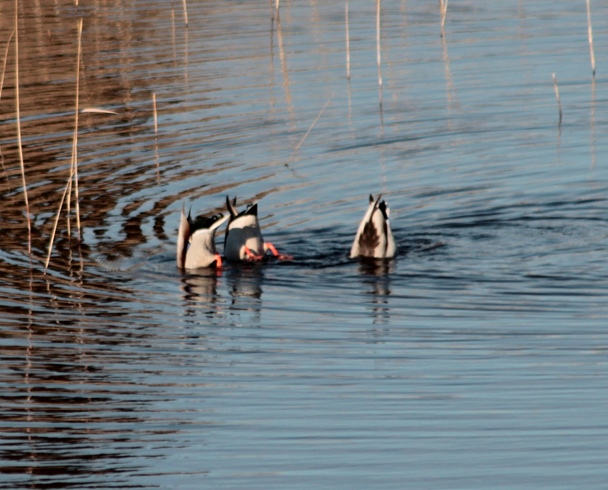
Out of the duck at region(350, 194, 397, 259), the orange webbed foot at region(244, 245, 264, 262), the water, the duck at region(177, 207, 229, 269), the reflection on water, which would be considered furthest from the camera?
the orange webbed foot at region(244, 245, 264, 262)

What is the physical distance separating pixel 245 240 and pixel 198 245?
41 cm

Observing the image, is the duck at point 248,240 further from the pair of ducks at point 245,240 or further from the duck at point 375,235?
the duck at point 375,235

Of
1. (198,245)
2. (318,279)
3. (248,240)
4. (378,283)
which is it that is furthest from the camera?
(248,240)

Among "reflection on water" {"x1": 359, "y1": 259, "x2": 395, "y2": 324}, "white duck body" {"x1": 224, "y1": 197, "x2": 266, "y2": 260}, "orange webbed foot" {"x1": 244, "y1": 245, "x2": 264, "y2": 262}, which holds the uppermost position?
"white duck body" {"x1": 224, "y1": 197, "x2": 266, "y2": 260}

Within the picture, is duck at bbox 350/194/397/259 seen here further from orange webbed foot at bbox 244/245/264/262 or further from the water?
orange webbed foot at bbox 244/245/264/262

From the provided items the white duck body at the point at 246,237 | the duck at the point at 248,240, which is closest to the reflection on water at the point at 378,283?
the duck at the point at 248,240

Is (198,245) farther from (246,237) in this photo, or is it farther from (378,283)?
(378,283)

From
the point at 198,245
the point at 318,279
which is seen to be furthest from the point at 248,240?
the point at 318,279

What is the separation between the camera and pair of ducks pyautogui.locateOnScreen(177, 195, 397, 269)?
419 inches

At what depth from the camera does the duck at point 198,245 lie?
35.6 feet

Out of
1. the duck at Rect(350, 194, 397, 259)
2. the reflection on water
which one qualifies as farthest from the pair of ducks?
the reflection on water

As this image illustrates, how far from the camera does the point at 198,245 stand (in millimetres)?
10852

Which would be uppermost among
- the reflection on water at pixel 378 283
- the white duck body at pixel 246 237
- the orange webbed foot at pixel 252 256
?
the white duck body at pixel 246 237

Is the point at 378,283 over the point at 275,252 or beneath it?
beneath
